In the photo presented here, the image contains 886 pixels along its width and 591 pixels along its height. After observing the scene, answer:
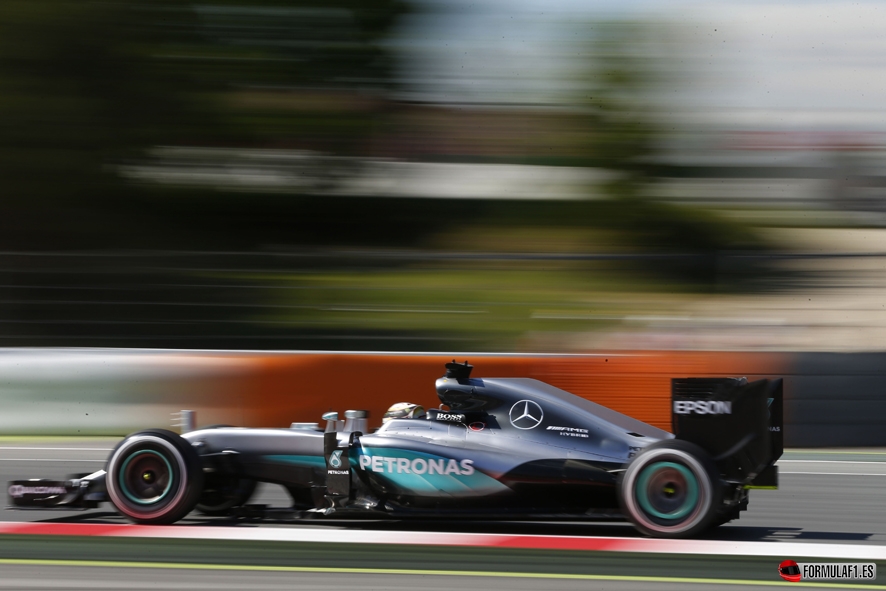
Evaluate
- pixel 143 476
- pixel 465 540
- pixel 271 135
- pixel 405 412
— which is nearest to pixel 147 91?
pixel 271 135

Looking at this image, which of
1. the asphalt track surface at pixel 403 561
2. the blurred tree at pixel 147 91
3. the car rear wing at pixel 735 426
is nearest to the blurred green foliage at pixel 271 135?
the blurred tree at pixel 147 91

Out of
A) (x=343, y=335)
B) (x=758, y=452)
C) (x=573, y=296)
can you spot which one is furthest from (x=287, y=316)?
(x=758, y=452)

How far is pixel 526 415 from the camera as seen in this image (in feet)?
17.1

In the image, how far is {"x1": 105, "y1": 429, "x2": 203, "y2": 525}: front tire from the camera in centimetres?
535

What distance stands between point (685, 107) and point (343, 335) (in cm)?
734

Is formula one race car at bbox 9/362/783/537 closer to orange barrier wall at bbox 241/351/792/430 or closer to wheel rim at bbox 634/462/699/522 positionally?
wheel rim at bbox 634/462/699/522

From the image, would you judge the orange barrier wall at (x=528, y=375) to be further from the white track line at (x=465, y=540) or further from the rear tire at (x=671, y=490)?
the rear tire at (x=671, y=490)

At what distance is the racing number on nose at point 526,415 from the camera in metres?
5.18

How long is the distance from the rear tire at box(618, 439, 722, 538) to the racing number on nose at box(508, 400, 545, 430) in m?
0.51

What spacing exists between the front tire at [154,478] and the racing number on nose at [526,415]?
1648mm

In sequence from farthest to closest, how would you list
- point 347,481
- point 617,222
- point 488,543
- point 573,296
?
point 617,222, point 573,296, point 347,481, point 488,543

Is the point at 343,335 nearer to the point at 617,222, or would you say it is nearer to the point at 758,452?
the point at 758,452

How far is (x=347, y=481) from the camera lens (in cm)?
A: 527

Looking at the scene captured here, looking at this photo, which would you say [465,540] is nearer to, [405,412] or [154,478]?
[405,412]
